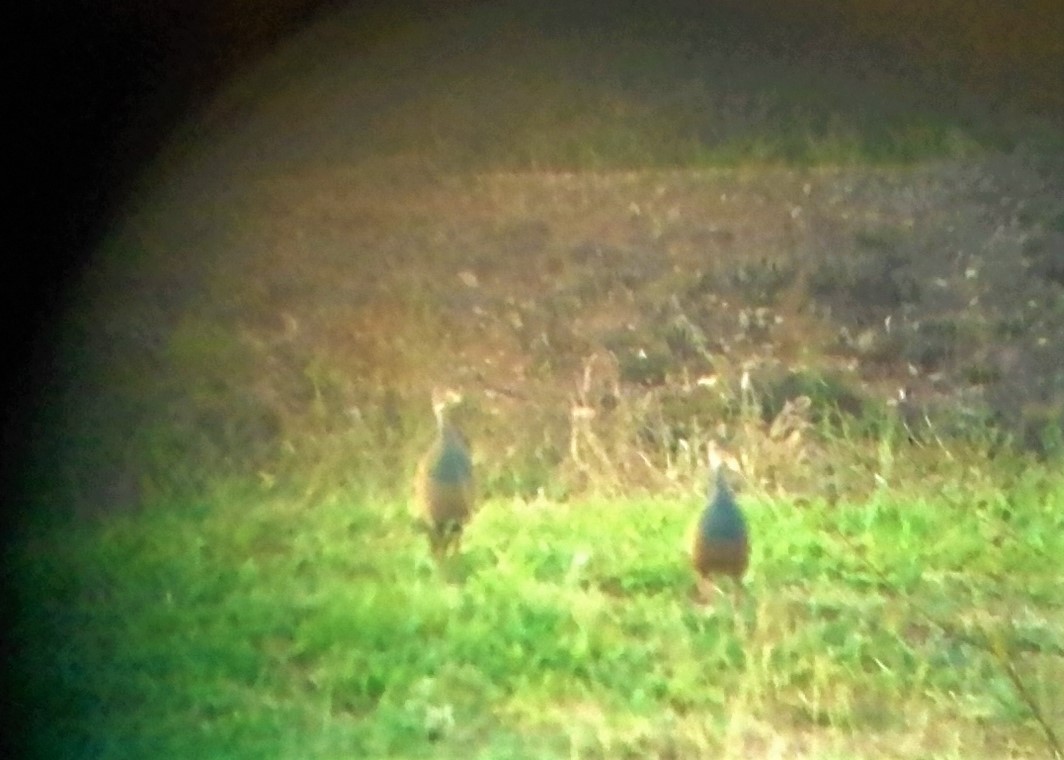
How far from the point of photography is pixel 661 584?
1.12m

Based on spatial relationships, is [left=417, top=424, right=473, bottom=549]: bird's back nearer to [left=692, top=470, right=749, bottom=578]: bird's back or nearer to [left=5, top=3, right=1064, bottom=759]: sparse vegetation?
[left=5, top=3, right=1064, bottom=759]: sparse vegetation

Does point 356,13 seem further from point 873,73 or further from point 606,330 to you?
point 873,73

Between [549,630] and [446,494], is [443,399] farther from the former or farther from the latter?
[549,630]

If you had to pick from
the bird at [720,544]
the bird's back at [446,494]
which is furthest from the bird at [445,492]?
the bird at [720,544]

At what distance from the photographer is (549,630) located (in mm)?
1102

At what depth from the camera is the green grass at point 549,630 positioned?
107 centimetres

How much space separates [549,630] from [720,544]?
0.19m

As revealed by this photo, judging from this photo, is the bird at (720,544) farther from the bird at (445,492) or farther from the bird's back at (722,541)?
Result: the bird at (445,492)

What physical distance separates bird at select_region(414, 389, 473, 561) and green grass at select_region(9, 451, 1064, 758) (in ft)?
0.06

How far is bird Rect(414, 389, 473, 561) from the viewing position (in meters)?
1.13

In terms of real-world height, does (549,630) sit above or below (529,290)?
below

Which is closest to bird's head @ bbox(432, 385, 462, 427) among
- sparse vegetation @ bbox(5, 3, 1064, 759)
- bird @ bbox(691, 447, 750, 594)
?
sparse vegetation @ bbox(5, 3, 1064, 759)

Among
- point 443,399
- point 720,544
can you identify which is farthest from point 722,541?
point 443,399

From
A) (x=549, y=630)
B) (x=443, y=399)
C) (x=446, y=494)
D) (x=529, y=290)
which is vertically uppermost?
(x=529, y=290)
